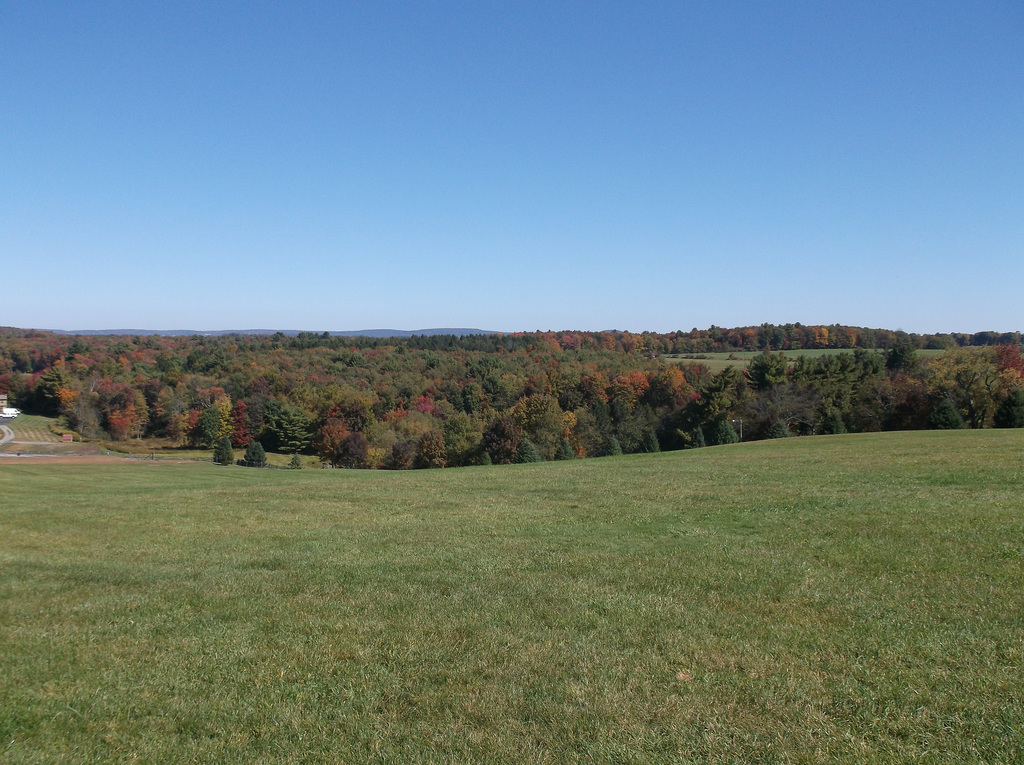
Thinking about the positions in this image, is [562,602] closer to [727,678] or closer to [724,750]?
[727,678]

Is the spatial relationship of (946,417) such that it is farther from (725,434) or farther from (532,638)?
(532,638)

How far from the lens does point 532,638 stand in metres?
6.74

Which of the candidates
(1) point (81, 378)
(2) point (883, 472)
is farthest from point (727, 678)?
(1) point (81, 378)

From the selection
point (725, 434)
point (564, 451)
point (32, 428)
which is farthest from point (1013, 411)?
point (32, 428)

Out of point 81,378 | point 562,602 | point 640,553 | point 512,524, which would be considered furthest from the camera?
point 81,378

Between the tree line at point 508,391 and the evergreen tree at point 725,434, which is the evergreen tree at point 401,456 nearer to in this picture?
the tree line at point 508,391

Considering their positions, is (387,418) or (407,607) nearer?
(407,607)

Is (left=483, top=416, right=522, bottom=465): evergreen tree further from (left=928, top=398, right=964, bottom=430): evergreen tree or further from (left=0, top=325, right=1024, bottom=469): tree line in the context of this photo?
(left=928, top=398, right=964, bottom=430): evergreen tree

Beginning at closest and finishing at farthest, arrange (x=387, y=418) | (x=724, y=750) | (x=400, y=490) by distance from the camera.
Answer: (x=724, y=750) → (x=400, y=490) → (x=387, y=418)

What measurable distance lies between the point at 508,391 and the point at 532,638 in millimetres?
87524

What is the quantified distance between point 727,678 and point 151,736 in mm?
4524

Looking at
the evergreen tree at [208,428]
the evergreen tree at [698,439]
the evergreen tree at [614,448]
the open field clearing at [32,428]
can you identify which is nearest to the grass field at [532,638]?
the evergreen tree at [614,448]

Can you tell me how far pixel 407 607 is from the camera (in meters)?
7.99

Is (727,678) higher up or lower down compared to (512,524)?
higher up
